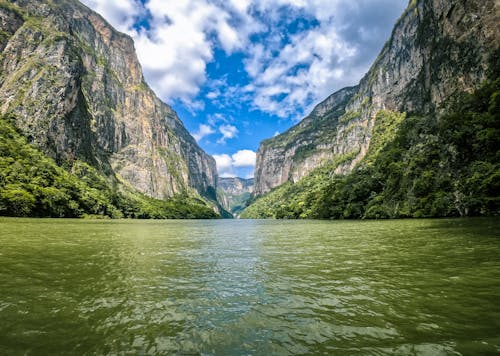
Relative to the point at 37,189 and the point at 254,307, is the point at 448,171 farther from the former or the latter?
the point at 37,189

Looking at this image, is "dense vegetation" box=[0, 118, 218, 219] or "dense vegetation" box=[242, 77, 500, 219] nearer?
"dense vegetation" box=[242, 77, 500, 219]

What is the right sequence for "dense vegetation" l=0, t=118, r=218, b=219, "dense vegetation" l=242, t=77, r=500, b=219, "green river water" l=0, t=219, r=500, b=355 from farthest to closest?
"dense vegetation" l=0, t=118, r=218, b=219 → "dense vegetation" l=242, t=77, r=500, b=219 → "green river water" l=0, t=219, r=500, b=355

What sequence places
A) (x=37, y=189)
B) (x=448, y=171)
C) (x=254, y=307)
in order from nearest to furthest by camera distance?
(x=254, y=307) → (x=448, y=171) → (x=37, y=189)

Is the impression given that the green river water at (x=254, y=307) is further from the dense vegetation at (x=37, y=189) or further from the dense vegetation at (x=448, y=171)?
the dense vegetation at (x=37, y=189)

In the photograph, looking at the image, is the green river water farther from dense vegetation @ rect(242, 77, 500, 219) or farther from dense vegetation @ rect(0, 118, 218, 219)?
dense vegetation @ rect(0, 118, 218, 219)

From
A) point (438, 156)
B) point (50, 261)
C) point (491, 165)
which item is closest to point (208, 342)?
point (50, 261)

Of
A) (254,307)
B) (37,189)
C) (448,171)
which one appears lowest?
(254,307)

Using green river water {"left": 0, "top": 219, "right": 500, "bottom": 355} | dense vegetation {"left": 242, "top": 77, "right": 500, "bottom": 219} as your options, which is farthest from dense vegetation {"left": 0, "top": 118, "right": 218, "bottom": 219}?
dense vegetation {"left": 242, "top": 77, "right": 500, "bottom": 219}

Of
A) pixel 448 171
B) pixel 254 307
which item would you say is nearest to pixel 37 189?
A: pixel 254 307

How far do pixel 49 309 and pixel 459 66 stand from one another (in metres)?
123

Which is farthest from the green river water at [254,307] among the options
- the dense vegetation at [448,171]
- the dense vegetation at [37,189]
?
the dense vegetation at [37,189]

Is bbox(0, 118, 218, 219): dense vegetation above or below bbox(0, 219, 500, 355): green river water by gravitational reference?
above

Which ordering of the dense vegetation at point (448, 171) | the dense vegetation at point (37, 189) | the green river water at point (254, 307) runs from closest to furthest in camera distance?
the green river water at point (254, 307)
the dense vegetation at point (448, 171)
the dense vegetation at point (37, 189)

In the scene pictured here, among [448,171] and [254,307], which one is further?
[448,171]
